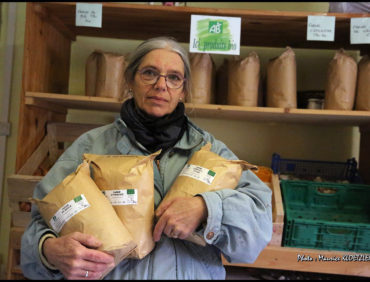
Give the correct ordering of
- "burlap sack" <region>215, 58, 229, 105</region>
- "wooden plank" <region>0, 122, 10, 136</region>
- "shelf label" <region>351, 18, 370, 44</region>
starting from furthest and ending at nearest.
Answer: "wooden plank" <region>0, 122, 10, 136</region> < "burlap sack" <region>215, 58, 229, 105</region> < "shelf label" <region>351, 18, 370, 44</region>

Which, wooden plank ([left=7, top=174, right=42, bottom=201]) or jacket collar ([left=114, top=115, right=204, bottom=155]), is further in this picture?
wooden plank ([left=7, top=174, right=42, bottom=201])

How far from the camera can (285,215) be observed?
1.31m

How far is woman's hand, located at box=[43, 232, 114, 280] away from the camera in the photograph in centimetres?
67

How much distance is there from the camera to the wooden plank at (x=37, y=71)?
1385mm

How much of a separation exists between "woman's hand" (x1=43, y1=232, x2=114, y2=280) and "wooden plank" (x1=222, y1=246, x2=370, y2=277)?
33.3 inches

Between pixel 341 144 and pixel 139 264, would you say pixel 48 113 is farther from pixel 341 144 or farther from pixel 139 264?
pixel 341 144

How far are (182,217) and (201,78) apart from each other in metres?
0.84

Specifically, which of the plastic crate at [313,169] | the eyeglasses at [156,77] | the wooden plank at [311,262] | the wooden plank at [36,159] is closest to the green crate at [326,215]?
the wooden plank at [311,262]

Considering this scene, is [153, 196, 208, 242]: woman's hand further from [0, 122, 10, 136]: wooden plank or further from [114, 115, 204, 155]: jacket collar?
[0, 122, 10, 136]: wooden plank

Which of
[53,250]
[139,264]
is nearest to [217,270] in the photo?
[139,264]

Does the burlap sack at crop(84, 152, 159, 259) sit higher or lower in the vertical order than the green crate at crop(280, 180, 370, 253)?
higher

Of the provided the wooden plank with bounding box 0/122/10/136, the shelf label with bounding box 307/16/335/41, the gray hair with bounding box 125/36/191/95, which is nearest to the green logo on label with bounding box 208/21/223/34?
the gray hair with bounding box 125/36/191/95

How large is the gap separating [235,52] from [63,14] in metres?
0.97

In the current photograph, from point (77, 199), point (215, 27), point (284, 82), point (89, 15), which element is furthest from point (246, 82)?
point (77, 199)
